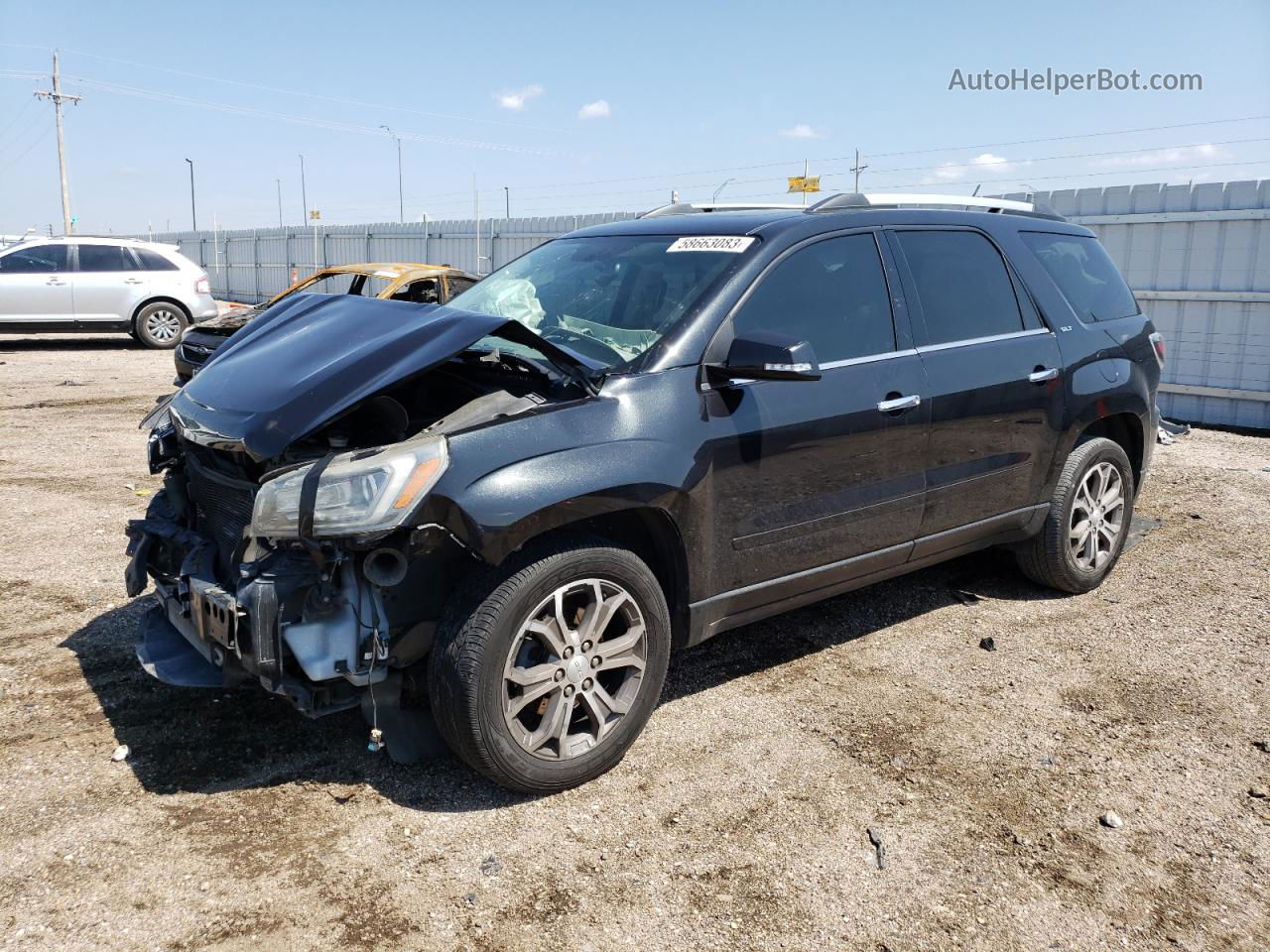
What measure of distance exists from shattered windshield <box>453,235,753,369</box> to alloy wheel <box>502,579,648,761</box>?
2.79ft

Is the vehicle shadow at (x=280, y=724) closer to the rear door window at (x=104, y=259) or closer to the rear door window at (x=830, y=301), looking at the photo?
the rear door window at (x=830, y=301)

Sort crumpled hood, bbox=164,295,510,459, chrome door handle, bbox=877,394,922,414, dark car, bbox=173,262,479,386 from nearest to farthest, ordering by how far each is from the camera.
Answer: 1. crumpled hood, bbox=164,295,510,459
2. chrome door handle, bbox=877,394,922,414
3. dark car, bbox=173,262,479,386

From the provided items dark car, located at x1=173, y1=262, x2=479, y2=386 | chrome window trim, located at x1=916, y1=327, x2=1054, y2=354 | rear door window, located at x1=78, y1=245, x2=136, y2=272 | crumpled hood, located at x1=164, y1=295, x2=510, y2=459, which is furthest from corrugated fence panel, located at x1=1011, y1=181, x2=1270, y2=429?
rear door window, located at x1=78, y1=245, x2=136, y2=272

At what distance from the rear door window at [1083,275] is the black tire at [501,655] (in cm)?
302

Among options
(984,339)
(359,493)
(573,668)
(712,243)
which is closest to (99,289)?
(712,243)

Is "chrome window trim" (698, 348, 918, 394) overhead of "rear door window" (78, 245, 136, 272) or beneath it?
beneath

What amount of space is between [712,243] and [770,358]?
0.79 meters

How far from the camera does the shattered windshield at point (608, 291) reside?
3838mm

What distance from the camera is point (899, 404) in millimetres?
4188

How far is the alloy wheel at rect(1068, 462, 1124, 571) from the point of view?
5.33m

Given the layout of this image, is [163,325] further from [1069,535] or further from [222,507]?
[1069,535]

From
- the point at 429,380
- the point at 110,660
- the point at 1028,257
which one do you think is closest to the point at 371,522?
the point at 429,380

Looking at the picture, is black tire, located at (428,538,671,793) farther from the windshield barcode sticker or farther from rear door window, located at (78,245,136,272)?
rear door window, located at (78,245,136,272)

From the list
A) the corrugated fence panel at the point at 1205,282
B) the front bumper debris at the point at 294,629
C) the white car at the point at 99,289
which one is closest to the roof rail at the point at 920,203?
the front bumper debris at the point at 294,629
